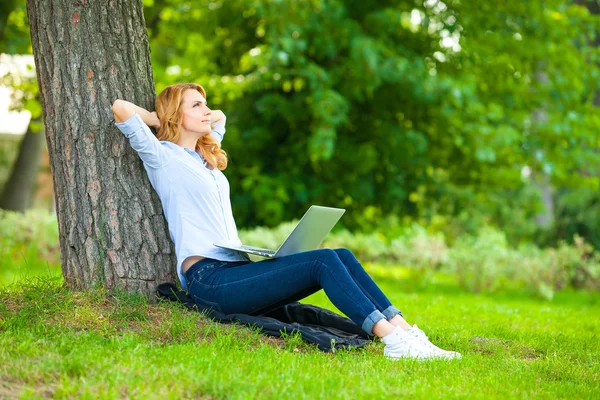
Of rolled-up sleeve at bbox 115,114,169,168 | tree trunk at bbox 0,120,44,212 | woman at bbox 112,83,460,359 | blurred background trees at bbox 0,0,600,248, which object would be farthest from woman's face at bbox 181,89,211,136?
tree trunk at bbox 0,120,44,212

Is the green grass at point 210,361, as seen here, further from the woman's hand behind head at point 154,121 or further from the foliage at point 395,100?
the foliage at point 395,100

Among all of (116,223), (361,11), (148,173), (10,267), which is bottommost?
(10,267)

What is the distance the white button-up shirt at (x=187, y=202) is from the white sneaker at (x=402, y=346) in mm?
1216

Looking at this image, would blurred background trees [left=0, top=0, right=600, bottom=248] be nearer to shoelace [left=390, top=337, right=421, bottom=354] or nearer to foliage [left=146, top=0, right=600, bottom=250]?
foliage [left=146, top=0, right=600, bottom=250]

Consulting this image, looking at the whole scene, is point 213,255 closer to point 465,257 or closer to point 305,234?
point 305,234

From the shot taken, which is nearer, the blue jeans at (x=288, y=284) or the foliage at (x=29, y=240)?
the blue jeans at (x=288, y=284)

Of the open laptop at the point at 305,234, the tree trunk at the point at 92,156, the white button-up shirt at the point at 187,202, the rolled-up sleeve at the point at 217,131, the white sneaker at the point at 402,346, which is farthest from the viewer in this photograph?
the rolled-up sleeve at the point at 217,131

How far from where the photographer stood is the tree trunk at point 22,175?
52.9 feet

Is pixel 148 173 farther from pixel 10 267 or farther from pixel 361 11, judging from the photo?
pixel 361 11

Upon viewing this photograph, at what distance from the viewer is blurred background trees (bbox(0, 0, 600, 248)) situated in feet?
36.7

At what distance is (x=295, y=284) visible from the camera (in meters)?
4.65

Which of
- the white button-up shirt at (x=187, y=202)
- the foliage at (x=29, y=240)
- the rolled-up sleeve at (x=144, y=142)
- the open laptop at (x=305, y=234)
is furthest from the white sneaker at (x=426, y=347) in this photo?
the foliage at (x=29, y=240)

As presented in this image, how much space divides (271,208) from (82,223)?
7.01m

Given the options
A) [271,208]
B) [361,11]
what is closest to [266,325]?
[271,208]
